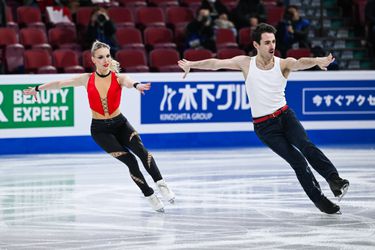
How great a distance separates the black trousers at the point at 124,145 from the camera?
849 centimetres

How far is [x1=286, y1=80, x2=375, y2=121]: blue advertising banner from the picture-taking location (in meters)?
15.4

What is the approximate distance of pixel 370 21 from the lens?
1777 cm

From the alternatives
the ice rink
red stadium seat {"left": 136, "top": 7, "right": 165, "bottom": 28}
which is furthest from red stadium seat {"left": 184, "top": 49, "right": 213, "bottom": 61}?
the ice rink

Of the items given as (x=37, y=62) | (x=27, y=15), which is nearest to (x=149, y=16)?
(x=27, y=15)

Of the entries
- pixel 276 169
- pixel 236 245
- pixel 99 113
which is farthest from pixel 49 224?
pixel 276 169

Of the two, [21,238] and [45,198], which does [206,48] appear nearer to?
[45,198]

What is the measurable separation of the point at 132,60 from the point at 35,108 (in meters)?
2.26

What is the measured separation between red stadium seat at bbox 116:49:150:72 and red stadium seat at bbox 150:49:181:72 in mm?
197

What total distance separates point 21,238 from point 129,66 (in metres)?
8.39

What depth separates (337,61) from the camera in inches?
703

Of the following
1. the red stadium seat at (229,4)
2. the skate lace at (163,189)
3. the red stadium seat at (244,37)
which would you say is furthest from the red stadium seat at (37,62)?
the skate lace at (163,189)

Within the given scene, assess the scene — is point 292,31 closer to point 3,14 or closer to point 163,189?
point 3,14

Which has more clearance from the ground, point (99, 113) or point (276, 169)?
point (99, 113)

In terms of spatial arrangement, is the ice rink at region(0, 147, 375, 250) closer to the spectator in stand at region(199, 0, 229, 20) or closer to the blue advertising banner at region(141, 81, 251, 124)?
the blue advertising banner at region(141, 81, 251, 124)
